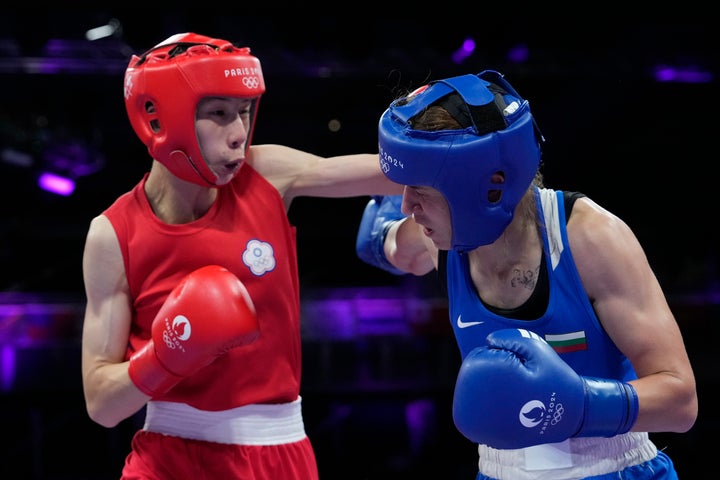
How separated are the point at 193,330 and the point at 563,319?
38.0 inches

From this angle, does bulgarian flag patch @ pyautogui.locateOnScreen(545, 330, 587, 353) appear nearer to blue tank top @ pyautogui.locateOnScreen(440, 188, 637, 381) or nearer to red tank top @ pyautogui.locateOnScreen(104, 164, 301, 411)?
blue tank top @ pyautogui.locateOnScreen(440, 188, 637, 381)

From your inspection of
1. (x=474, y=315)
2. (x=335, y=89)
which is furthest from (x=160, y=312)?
(x=335, y=89)

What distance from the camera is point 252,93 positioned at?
267 centimetres

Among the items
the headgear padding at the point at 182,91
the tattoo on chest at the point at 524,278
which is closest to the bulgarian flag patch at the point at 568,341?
the tattoo on chest at the point at 524,278

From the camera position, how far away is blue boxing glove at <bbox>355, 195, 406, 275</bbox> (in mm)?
2891

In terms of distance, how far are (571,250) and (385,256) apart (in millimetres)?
893

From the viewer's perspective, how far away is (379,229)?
2904 millimetres

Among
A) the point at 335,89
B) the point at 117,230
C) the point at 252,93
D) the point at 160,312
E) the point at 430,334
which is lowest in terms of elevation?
the point at 430,334

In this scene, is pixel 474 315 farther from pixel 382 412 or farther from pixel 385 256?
pixel 382 412

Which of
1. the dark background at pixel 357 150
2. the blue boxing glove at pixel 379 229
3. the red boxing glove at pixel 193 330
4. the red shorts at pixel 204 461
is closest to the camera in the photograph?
the red boxing glove at pixel 193 330

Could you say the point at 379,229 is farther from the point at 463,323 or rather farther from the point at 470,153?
the point at 470,153

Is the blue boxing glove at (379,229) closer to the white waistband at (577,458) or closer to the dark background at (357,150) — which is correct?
the white waistband at (577,458)

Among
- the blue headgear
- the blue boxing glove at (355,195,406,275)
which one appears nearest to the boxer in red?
the blue boxing glove at (355,195,406,275)

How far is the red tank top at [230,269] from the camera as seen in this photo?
264cm
